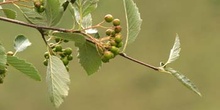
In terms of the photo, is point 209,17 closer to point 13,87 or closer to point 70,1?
point 13,87

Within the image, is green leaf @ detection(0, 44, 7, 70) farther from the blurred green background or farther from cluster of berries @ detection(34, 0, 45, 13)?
the blurred green background

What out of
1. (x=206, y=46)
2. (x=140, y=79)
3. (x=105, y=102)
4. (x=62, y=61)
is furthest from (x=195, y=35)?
(x=62, y=61)

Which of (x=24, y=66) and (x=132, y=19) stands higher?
(x=132, y=19)

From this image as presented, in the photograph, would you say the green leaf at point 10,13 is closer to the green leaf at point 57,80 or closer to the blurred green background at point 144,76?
the green leaf at point 57,80

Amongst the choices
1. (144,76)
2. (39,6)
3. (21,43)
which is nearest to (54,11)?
(39,6)

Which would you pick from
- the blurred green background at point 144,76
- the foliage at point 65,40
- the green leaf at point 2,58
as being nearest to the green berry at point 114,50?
the foliage at point 65,40

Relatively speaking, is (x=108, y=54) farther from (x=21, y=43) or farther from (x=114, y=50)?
(x=21, y=43)
